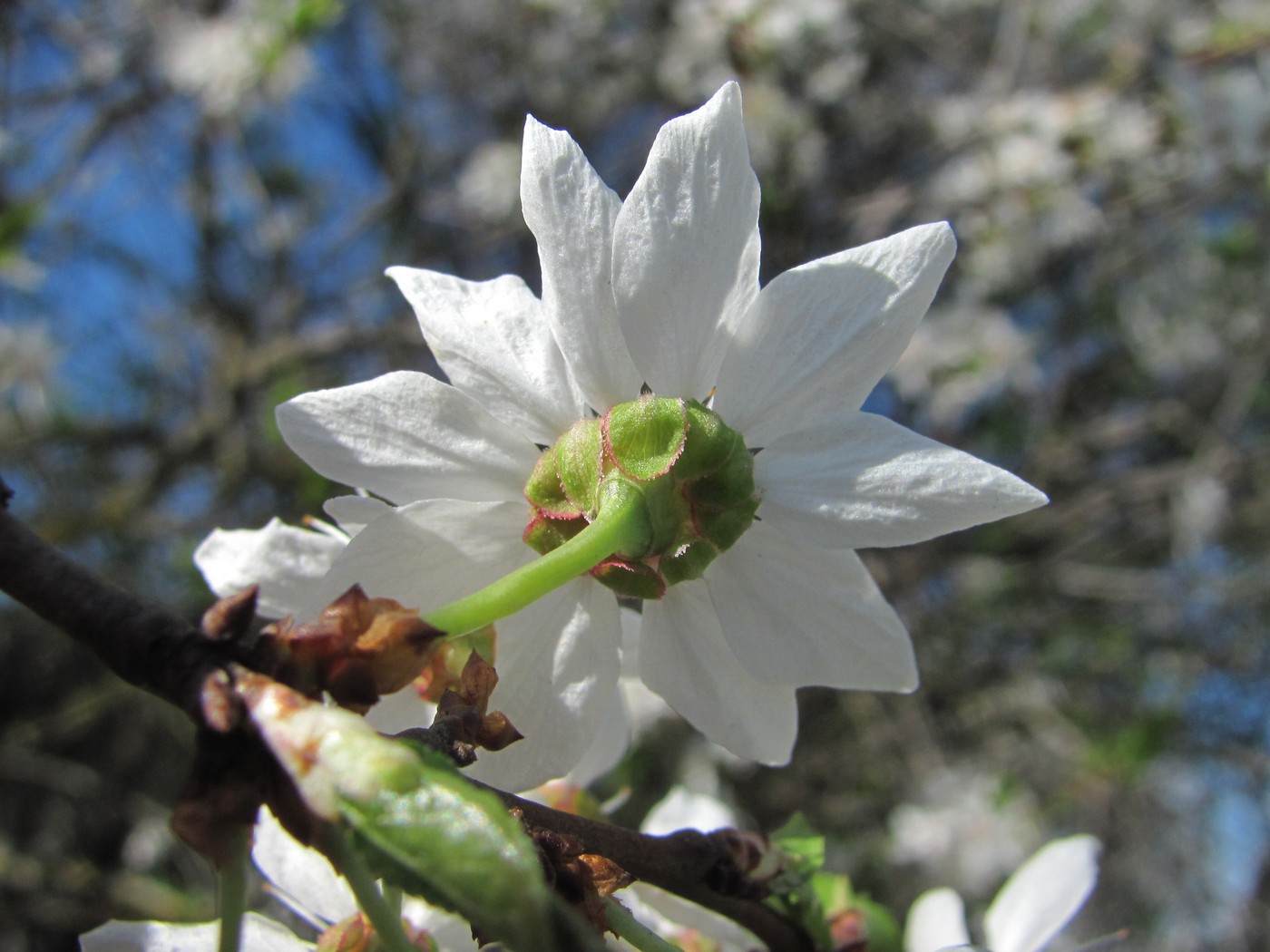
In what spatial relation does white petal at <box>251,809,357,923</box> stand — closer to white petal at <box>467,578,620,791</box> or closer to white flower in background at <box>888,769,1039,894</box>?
white petal at <box>467,578,620,791</box>

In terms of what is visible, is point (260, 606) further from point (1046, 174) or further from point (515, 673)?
point (1046, 174)

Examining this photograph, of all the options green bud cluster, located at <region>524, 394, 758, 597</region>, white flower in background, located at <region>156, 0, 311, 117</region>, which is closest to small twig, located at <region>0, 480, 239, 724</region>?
green bud cluster, located at <region>524, 394, 758, 597</region>

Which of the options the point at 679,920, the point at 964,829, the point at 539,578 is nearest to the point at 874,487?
the point at 539,578

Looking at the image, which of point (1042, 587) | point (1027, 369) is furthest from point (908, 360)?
point (1042, 587)

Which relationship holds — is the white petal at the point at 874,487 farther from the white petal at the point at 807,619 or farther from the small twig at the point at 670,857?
the small twig at the point at 670,857

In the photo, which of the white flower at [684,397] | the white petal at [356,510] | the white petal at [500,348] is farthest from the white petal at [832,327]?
the white petal at [356,510]

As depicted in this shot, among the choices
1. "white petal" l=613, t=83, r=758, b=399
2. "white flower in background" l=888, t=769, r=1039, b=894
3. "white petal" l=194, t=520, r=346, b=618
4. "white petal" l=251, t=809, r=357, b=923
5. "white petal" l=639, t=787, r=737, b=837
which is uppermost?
"white petal" l=613, t=83, r=758, b=399
